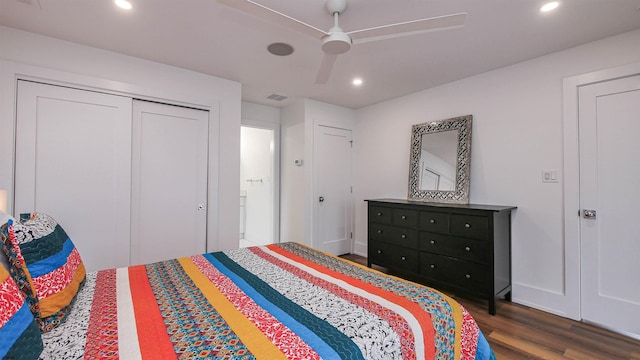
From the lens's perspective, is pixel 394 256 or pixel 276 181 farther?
pixel 276 181

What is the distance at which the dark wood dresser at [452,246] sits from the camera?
2.62 meters

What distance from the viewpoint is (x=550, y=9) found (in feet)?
6.49

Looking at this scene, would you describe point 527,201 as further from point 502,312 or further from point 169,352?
point 169,352

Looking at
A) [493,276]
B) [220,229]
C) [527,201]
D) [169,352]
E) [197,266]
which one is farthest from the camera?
[220,229]

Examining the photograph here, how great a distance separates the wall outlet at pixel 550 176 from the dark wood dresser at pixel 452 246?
38 centimetres

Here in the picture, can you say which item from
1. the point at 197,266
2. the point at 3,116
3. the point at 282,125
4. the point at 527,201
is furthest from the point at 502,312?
the point at 3,116

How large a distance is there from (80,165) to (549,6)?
3933 mm

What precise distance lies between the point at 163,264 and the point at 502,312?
294 centimetres

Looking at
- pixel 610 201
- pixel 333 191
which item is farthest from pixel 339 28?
pixel 333 191

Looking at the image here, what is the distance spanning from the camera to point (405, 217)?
3.27m

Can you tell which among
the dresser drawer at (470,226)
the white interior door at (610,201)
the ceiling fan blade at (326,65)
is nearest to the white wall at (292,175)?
the ceiling fan blade at (326,65)

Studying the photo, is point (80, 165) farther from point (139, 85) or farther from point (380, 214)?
point (380, 214)

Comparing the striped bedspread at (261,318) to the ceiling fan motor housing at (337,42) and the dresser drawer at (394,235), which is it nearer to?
the ceiling fan motor housing at (337,42)

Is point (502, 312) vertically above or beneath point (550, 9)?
beneath
